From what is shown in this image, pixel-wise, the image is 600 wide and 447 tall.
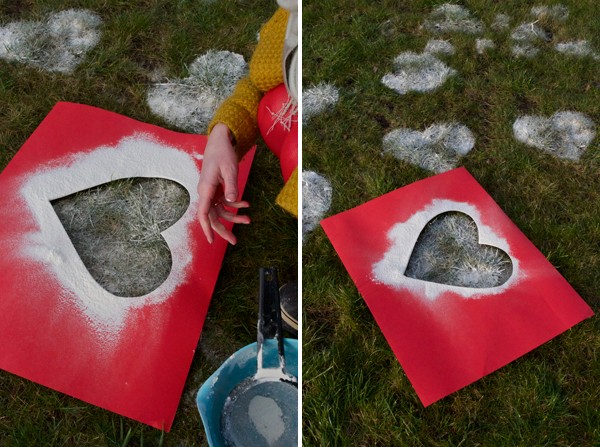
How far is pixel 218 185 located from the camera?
0.75m

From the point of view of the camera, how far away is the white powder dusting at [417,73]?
3.96 ft

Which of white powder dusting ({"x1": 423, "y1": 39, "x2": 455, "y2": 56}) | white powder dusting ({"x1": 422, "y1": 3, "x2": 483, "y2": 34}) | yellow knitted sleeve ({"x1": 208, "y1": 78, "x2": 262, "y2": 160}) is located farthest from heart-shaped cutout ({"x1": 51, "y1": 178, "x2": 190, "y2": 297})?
white powder dusting ({"x1": 422, "y1": 3, "x2": 483, "y2": 34})

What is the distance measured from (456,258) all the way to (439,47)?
29.3 inches

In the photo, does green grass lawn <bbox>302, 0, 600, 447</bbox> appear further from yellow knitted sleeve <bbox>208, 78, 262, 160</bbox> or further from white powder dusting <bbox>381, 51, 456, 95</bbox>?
yellow knitted sleeve <bbox>208, 78, 262, 160</bbox>

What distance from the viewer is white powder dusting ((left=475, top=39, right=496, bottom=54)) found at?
1.29 metres

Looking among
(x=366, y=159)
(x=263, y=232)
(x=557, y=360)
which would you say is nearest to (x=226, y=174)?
(x=263, y=232)

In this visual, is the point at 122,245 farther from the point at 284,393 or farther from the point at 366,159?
the point at 366,159

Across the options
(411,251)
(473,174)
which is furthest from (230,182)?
(473,174)

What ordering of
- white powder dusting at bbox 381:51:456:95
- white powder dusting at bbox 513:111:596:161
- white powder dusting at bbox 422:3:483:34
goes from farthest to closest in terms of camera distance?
1. white powder dusting at bbox 422:3:483:34
2. white powder dusting at bbox 381:51:456:95
3. white powder dusting at bbox 513:111:596:161

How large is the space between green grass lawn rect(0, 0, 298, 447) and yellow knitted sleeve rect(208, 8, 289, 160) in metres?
0.24

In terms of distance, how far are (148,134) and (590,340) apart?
3.73 feet

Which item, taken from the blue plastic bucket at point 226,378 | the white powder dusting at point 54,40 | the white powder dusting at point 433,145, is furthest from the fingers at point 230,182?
the white powder dusting at point 54,40

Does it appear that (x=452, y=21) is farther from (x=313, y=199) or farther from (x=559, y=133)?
(x=313, y=199)

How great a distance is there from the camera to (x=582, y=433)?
0.75 metres
